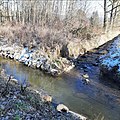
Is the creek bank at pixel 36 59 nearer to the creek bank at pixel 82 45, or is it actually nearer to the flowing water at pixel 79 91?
the flowing water at pixel 79 91

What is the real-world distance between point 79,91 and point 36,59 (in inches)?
225

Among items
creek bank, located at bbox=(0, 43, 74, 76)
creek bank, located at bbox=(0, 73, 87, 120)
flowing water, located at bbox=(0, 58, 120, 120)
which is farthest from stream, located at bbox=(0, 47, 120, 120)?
creek bank, located at bbox=(0, 73, 87, 120)

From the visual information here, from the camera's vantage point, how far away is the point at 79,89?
1306 centimetres

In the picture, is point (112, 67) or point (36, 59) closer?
point (112, 67)

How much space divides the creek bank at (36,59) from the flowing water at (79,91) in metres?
0.55

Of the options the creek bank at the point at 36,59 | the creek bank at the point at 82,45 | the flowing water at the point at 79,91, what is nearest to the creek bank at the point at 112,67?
the flowing water at the point at 79,91

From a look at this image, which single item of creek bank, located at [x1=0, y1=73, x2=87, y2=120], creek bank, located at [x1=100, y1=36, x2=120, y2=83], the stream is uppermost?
creek bank, located at [x1=0, y1=73, x2=87, y2=120]

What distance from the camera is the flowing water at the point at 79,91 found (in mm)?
10516

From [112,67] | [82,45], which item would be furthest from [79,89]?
[82,45]

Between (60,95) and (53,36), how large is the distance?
9.02 meters

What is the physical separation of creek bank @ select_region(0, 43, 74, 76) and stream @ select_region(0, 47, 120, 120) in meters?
0.50

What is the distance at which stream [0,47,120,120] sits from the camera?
416 inches

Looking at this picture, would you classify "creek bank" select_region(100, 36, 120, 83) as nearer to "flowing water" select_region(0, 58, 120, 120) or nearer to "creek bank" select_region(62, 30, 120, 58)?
"flowing water" select_region(0, 58, 120, 120)

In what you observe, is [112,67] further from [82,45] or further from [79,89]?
[82,45]
